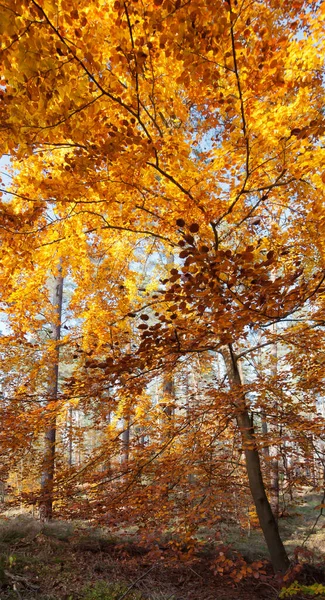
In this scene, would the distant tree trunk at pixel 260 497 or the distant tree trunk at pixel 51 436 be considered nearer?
the distant tree trunk at pixel 51 436

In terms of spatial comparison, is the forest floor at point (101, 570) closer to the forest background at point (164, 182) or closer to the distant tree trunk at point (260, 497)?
the distant tree trunk at point (260, 497)

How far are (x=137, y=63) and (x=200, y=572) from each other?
27.8ft

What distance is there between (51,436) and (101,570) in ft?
13.3

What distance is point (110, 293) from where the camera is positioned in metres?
5.87

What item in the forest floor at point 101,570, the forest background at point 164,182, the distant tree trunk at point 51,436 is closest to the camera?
the forest background at point 164,182

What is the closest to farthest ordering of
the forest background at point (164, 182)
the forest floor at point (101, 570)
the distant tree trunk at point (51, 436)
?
the forest background at point (164, 182) → the distant tree trunk at point (51, 436) → the forest floor at point (101, 570)

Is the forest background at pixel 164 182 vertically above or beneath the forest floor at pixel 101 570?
above

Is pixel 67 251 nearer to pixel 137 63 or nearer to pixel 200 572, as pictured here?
pixel 137 63

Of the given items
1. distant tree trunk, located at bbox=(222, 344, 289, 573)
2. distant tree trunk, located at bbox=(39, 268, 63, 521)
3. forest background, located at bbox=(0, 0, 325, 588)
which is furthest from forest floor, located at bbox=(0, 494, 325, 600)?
forest background, located at bbox=(0, 0, 325, 588)

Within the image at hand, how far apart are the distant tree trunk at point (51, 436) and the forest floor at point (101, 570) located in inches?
25.9

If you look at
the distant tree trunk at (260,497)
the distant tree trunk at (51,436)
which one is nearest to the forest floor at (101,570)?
the distant tree trunk at (260,497)

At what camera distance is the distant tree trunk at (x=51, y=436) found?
16.2 ft

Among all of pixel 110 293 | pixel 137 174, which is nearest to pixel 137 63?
pixel 137 174

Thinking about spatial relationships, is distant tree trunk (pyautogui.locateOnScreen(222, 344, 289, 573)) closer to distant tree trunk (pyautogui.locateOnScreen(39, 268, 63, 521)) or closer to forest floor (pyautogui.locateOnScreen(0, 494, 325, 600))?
forest floor (pyautogui.locateOnScreen(0, 494, 325, 600))
